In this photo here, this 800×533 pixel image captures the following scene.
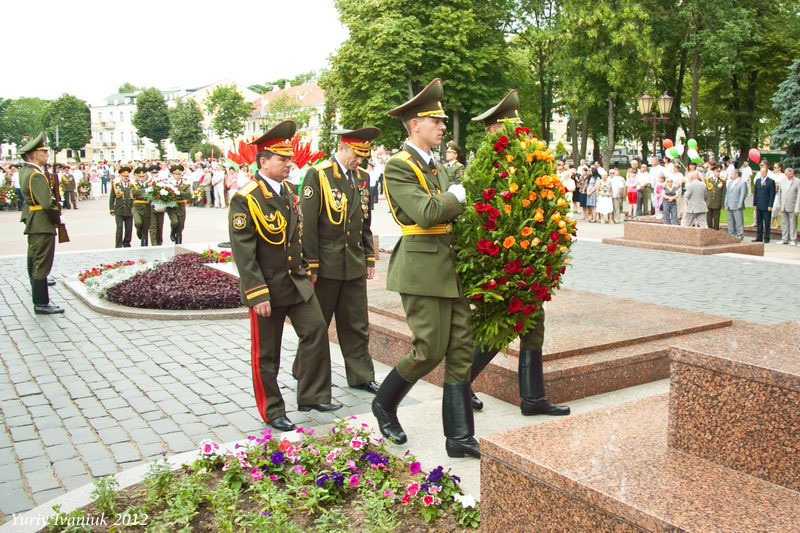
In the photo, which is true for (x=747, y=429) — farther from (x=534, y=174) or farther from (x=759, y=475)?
(x=534, y=174)

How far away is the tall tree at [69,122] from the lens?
115 metres

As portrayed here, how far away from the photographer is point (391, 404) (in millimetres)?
4980

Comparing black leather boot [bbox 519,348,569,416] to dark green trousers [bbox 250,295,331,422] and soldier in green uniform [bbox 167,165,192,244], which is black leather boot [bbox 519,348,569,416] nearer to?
dark green trousers [bbox 250,295,331,422]

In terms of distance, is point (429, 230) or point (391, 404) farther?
point (391, 404)

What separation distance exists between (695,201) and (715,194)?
1.46 meters

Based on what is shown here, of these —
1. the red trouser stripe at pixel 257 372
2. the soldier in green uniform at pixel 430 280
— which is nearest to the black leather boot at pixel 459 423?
the soldier in green uniform at pixel 430 280

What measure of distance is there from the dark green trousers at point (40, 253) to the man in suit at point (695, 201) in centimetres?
1526

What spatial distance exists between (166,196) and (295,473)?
13.5m

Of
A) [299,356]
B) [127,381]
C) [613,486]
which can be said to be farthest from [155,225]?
[613,486]

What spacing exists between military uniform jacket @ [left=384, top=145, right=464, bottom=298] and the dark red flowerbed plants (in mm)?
5622

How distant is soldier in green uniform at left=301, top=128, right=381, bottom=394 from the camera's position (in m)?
6.37

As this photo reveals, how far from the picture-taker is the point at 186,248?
15008 millimetres

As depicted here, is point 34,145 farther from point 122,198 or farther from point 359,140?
point 122,198

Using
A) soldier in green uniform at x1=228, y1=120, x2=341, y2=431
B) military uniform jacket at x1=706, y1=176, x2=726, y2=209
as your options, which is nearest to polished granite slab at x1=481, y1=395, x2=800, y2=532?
soldier in green uniform at x1=228, y1=120, x2=341, y2=431
